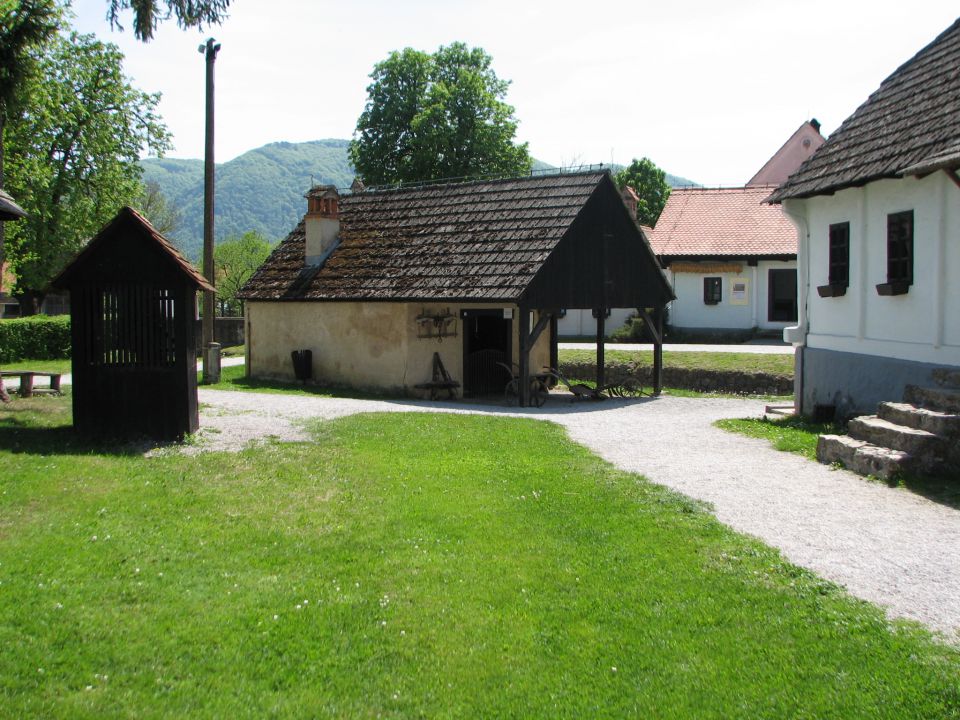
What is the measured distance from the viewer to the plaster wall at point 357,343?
23.3 metres

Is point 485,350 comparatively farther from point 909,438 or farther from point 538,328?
point 909,438

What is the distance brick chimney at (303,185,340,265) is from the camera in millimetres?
26953

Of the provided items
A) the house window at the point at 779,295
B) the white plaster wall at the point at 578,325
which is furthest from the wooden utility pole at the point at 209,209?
the house window at the point at 779,295

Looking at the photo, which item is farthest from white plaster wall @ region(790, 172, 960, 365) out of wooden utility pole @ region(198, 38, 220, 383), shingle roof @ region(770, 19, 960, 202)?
wooden utility pole @ region(198, 38, 220, 383)

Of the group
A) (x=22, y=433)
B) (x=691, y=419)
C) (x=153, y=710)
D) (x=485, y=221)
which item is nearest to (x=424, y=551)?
(x=153, y=710)

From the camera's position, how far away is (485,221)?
79.2 feet

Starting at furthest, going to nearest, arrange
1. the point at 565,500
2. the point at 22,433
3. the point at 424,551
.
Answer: the point at 22,433
the point at 565,500
the point at 424,551

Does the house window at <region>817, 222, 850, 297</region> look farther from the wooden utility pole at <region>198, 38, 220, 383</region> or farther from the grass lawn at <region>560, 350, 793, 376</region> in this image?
the wooden utility pole at <region>198, 38, 220, 383</region>

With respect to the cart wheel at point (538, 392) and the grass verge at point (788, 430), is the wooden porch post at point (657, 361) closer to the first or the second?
the cart wheel at point (538, 392)

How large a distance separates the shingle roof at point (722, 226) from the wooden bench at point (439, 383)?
16.6 m

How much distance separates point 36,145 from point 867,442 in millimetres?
37271

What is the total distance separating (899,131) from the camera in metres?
14.6

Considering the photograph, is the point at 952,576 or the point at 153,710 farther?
the point at 952,576

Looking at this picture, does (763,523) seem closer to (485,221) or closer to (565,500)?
(565,500)
